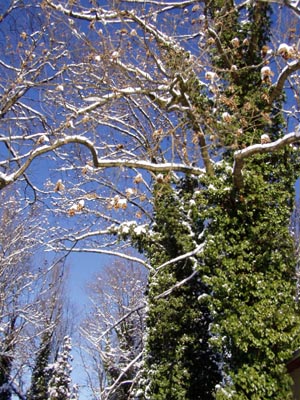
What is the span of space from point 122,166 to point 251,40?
379 cm

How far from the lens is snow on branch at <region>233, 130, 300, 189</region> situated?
5422 millimetres

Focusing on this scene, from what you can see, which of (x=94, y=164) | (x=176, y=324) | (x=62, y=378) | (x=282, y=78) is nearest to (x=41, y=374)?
(x=62, y=378)

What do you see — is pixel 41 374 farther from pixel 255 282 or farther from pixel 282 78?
pixel 282 78

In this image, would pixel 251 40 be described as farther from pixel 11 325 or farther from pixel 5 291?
pixel 11 325

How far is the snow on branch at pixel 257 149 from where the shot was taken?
17.8ft

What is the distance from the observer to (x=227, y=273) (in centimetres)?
654

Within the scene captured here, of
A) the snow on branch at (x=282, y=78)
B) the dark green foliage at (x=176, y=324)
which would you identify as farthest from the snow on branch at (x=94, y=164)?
the snow on branch at (x=282, y=78)

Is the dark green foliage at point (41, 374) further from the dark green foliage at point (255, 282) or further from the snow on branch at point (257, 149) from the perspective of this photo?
the snow on branch at point (257, 149)

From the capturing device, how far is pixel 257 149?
18.8ft

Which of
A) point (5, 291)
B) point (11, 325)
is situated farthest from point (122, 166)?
point (11, 325)

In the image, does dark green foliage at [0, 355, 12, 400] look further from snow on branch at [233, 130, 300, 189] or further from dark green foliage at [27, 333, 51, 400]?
snow on branch at [233, 130, 300, 189]

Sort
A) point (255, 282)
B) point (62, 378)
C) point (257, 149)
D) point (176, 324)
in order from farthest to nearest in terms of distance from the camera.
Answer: point (62, 378), point (176, 324), point (255, 282), point (257, 149)

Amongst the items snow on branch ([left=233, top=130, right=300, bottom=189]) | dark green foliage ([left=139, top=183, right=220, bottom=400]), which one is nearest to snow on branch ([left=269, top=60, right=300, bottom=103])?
snow on branch ([left=233, top=130, right=300, bottom=189])

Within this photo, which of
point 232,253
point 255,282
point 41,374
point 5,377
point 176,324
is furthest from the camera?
point 41,374
